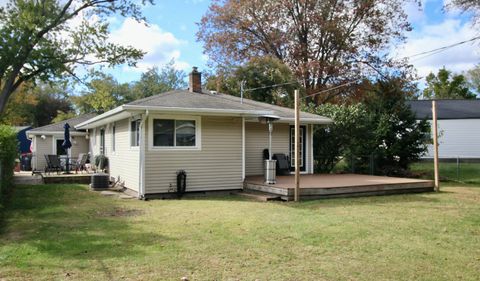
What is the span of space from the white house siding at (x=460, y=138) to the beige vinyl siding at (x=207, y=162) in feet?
61.0

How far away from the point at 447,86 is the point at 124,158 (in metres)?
42.6

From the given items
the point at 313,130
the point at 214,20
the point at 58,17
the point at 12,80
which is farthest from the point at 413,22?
the point at 12,80

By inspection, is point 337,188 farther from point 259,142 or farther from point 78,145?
point 78,145

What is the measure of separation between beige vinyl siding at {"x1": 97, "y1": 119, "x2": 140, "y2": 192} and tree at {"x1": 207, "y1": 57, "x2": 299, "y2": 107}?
12398mm

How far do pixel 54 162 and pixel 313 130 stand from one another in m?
Result: 10.9

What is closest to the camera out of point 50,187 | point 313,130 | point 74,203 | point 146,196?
point 74,203

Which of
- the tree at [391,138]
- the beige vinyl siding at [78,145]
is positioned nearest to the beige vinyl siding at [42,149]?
the beige vinyl siding at [78,145]

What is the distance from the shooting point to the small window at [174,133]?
35.9 feet

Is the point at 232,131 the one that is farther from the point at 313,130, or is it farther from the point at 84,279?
the point at 84,279

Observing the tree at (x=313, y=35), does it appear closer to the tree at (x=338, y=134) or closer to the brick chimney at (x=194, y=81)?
the tree at (x=338, y=134)

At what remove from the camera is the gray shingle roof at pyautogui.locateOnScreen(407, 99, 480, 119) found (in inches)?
1034

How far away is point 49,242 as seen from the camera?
5793 millimetres

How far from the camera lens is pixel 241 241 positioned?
19.3 feet

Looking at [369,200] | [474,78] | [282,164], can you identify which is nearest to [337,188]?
[369,200]
